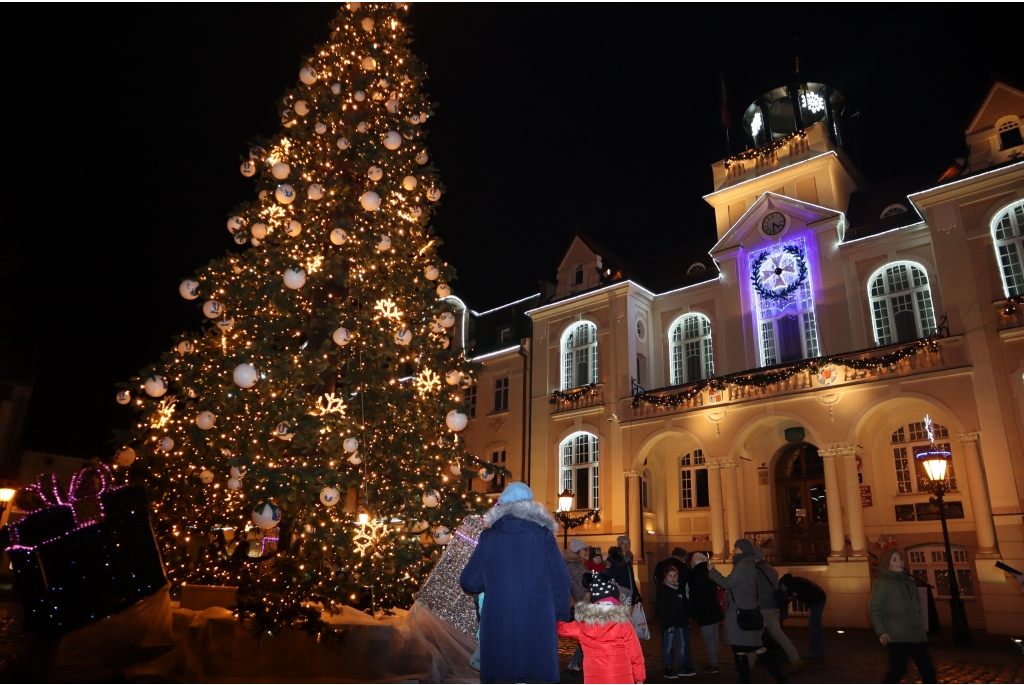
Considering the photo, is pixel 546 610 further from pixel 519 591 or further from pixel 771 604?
pixel 771 604

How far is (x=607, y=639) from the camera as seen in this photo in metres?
5.20

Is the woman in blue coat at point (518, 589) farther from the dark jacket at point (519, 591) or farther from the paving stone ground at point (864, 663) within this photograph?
the paving stone ground at point (864, 663)

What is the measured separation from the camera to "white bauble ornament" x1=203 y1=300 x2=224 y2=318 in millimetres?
9164

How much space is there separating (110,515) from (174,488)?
1.69 metres

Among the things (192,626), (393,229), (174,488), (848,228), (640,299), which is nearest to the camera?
(192,626)

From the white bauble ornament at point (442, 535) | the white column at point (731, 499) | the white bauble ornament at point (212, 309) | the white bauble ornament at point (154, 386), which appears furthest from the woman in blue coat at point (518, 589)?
the white column at point (731, 499)

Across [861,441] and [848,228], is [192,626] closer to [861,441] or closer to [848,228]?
[861,441]

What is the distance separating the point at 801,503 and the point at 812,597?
464 inches

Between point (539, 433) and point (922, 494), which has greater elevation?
point (539, 433)

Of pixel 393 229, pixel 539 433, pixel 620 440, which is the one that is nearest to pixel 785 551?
pixel 620 440

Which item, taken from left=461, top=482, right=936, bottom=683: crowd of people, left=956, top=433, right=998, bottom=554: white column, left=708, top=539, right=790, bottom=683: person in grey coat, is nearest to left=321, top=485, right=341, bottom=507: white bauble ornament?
left=461, top=482, right=936, bottom=683: crowd of people

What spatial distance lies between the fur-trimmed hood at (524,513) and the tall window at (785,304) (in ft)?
61.8

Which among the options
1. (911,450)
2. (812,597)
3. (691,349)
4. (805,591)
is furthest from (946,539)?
(691,349)

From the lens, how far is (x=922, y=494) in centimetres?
1908
